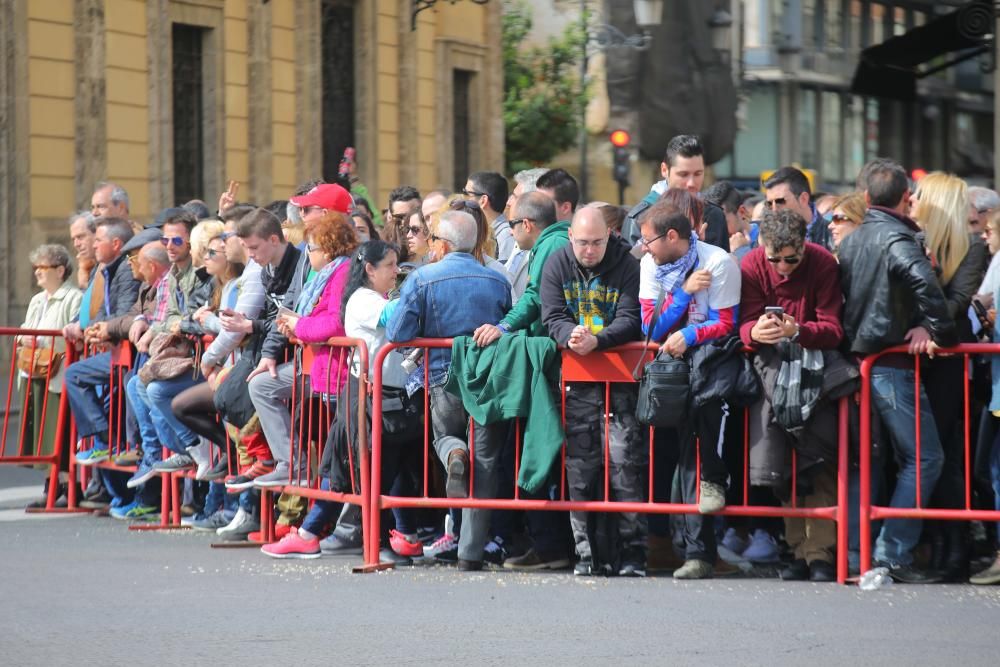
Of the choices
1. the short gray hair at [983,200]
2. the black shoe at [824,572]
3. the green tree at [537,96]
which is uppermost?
the green tree at [537,96]

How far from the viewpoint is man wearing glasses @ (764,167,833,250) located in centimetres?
1079

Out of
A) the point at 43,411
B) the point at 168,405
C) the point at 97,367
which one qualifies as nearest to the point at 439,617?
the point at 168,405

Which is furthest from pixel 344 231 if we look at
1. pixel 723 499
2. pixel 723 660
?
pixel 723 660

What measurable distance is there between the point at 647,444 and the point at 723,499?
0.55 m

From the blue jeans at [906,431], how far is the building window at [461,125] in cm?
2188

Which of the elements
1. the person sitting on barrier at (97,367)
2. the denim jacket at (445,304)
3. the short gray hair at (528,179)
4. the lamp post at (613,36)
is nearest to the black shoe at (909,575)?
the denim jacket at (445,304)

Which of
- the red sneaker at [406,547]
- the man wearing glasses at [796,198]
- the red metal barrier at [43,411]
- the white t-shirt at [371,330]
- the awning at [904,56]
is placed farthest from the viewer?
the awning at [904,56]

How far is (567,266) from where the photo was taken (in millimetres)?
9477

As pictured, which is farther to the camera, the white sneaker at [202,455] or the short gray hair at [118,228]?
the short gray hair at [118,228]

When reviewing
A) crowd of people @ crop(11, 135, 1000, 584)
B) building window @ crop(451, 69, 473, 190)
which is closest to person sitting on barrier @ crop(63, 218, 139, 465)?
crowd of people @ crop(11, 135, 1000, 584)

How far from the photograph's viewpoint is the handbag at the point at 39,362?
12.8 metres

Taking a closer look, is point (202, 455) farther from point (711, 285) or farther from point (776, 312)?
point (776, 312)

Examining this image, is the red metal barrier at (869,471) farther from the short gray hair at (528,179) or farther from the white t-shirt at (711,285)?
the short gray hair at (528,179)

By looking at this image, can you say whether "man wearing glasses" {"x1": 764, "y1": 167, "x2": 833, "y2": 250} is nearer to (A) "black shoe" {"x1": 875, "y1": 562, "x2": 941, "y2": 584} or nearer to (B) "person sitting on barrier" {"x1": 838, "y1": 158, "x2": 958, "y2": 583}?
(B) "person sitting on barrier" {"x1": 838, "y1": 158, "x2": 958, "y2": 583}
